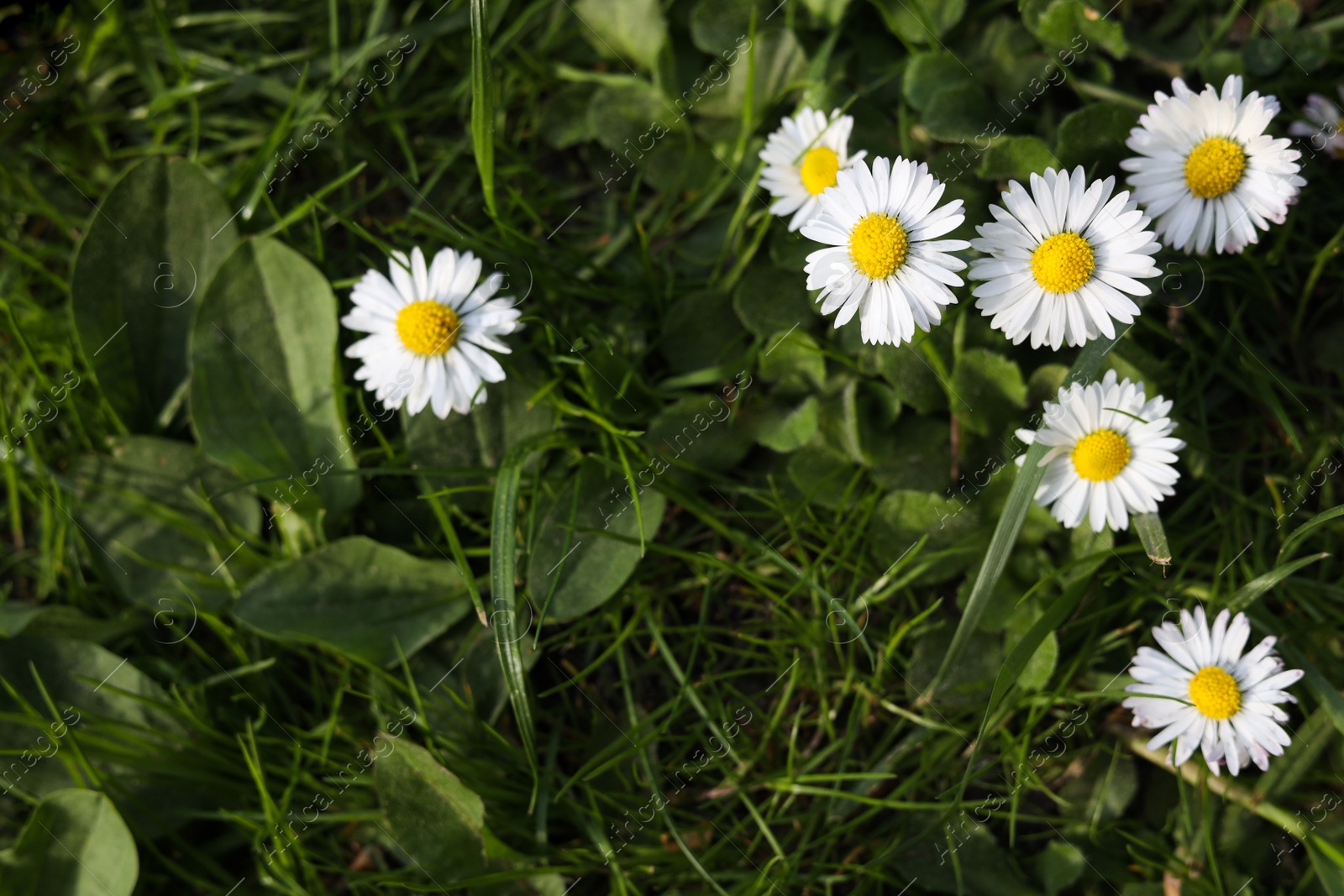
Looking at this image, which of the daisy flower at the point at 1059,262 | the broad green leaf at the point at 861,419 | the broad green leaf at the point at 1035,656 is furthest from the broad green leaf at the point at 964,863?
the daisy flower at the point at 1059,262

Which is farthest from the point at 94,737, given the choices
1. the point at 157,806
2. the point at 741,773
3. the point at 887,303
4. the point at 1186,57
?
the point at 1186,57

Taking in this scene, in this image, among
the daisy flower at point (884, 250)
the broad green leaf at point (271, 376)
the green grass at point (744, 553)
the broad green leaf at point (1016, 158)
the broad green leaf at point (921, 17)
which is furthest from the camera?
the broad green leaf at point (271, 376)

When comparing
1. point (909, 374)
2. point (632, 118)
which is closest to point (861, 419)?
point (909, 374)

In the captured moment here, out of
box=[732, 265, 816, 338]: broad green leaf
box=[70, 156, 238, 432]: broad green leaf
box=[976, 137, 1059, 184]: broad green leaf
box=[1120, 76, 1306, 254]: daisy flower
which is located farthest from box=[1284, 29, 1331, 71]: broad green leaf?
box=[70, 156, 238, 432]: broad green leaf

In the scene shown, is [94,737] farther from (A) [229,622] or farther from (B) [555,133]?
(B) [555,133]

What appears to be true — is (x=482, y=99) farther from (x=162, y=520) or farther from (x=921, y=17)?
(x=162, y=520)

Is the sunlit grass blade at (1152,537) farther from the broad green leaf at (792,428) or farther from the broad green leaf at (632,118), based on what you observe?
the broad green leaf at (632,118)
